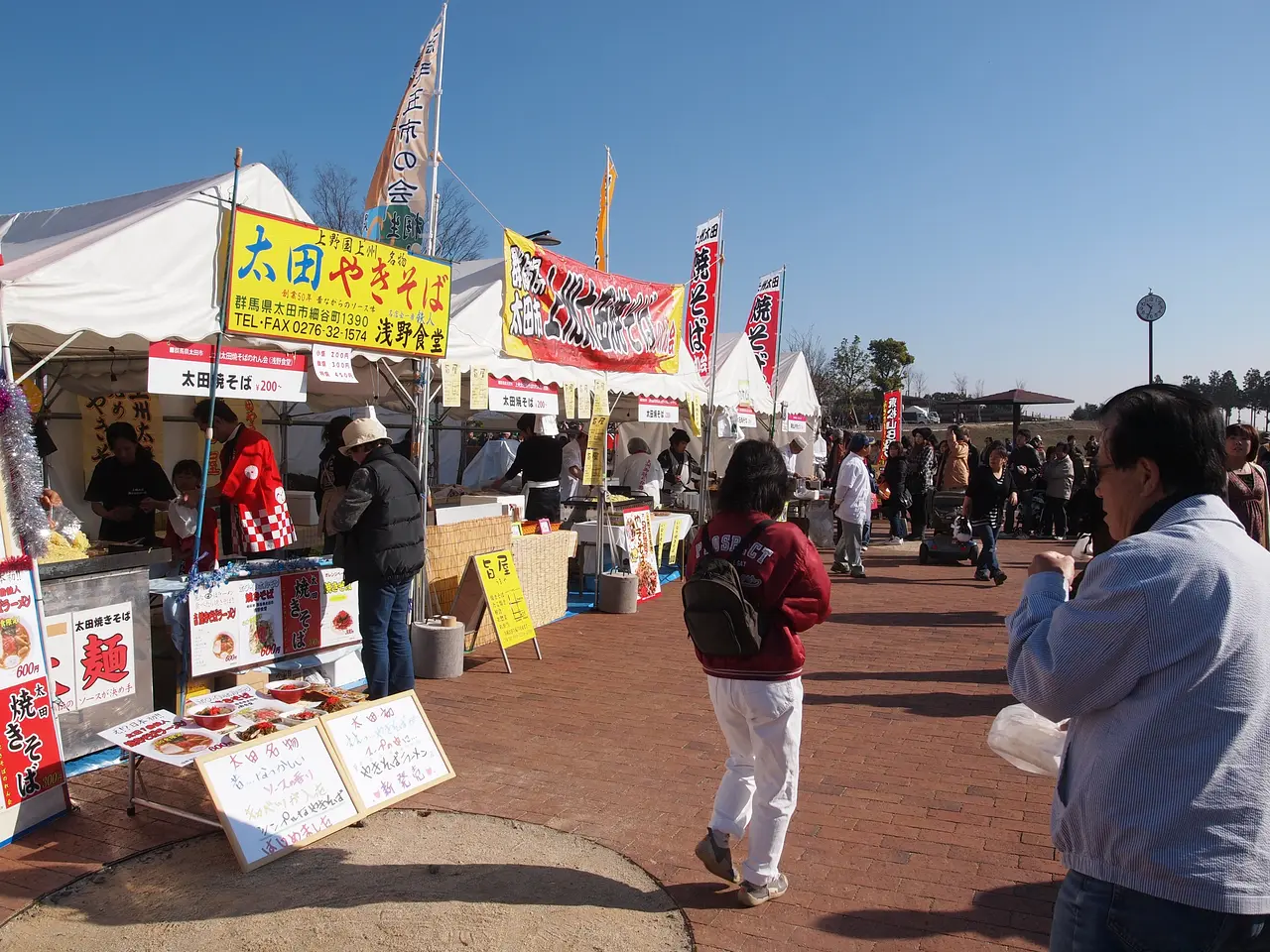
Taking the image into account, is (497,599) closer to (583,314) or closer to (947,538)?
(583,314)


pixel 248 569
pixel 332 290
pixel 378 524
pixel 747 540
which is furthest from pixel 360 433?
pixel 747 540

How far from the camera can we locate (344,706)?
4590 mm

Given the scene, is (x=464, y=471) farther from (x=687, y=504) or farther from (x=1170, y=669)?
(x=1170, y=669)

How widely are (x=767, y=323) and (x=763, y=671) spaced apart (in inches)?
499

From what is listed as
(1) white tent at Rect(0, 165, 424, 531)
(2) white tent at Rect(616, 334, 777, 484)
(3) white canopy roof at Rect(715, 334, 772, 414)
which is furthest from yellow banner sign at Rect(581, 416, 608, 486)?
(3) white canopy roof at Rect(715, 334, 772, 414)

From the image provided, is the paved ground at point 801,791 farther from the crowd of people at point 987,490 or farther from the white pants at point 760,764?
the crowd of people at point 987,490

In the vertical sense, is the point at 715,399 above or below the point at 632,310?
below

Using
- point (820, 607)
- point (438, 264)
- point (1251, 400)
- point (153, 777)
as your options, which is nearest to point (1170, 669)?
point (820, 607)

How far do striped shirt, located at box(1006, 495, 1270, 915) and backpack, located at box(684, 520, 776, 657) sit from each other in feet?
5.49

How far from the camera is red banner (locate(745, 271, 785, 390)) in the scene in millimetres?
15391

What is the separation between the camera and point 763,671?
3.45 metres

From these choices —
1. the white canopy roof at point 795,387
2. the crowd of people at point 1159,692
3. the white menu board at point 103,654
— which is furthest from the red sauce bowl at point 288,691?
the white canopy roof at point 795,387

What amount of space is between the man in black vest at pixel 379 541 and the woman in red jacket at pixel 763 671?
8.24 feet

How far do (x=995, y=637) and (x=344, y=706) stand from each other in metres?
6.70
